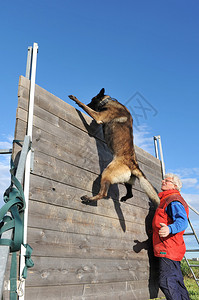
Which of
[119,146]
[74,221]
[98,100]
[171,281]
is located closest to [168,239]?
[171,281]

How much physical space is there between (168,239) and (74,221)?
58.9 inches

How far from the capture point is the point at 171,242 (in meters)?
3.44

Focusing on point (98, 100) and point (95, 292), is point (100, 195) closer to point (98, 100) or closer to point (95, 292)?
point (95, 292)

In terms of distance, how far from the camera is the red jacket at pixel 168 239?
3.44m

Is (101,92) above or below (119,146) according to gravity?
above

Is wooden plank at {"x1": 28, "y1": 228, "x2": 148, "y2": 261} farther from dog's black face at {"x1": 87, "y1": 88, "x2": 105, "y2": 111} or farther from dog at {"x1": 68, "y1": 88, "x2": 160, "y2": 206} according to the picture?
dog's black face at {"x1": 87, "y1": 88, "x2": 105, "y2": 111}

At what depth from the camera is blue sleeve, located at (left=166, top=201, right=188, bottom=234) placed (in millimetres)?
3213

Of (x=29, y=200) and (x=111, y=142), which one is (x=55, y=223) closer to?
(x=29, y=200)

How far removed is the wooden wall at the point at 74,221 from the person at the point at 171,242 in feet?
0.99

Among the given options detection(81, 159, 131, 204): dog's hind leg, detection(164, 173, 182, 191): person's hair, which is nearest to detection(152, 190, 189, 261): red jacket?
detection(164, 173, 182, 191): person's hair

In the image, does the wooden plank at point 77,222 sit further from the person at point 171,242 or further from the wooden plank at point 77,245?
the person at point 171,242

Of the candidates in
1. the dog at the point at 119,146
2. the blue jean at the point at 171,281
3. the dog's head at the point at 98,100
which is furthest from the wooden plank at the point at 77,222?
the dog's head at the point at 98,100

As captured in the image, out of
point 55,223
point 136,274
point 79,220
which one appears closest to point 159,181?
point 136,274

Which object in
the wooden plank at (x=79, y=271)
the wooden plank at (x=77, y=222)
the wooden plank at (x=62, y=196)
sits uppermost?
the wooden plank at (x=62, y=196)
